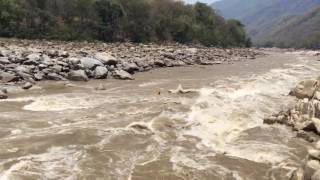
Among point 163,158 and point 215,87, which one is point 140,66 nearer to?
point 215,87

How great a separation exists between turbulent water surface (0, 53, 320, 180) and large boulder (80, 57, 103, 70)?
563cm

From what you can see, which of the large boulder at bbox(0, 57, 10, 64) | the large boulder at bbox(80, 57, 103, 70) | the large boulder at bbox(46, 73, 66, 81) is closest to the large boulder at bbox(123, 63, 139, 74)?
the large boulder at bbox(80, 57, 103, 70)

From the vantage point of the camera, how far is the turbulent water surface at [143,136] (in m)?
10.3

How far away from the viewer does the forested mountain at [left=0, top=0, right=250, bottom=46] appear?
56406 mm

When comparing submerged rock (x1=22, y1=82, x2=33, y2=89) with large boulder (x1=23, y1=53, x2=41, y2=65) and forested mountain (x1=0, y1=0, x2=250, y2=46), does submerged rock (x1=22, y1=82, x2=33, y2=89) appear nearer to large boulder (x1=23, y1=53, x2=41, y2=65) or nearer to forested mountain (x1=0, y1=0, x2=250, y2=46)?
large boulder (x1=23, y1=53, x2=41, y2=65)

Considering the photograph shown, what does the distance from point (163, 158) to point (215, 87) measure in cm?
1316

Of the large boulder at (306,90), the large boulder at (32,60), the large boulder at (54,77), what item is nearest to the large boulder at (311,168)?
the large boulder at (306,90)

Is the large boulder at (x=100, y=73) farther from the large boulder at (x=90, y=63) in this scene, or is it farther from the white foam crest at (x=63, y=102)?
the white foam crest at (x=63, y=102)

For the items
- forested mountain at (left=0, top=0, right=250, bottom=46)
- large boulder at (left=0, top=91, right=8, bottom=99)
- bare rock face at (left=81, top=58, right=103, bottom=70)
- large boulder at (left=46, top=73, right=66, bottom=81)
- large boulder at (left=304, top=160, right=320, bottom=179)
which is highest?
forested mountain at (left=0, top=0, right=250, bottom=46)

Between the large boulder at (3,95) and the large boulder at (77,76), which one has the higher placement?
the large boulder at (77,76)

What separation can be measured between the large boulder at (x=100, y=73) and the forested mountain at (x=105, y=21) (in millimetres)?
30043

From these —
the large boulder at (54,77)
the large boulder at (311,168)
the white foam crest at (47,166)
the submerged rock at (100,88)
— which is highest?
the large boulder at (311,168)

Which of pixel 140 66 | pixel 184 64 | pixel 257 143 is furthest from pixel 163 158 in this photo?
pixel 184 64

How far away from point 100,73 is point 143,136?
556 inches
